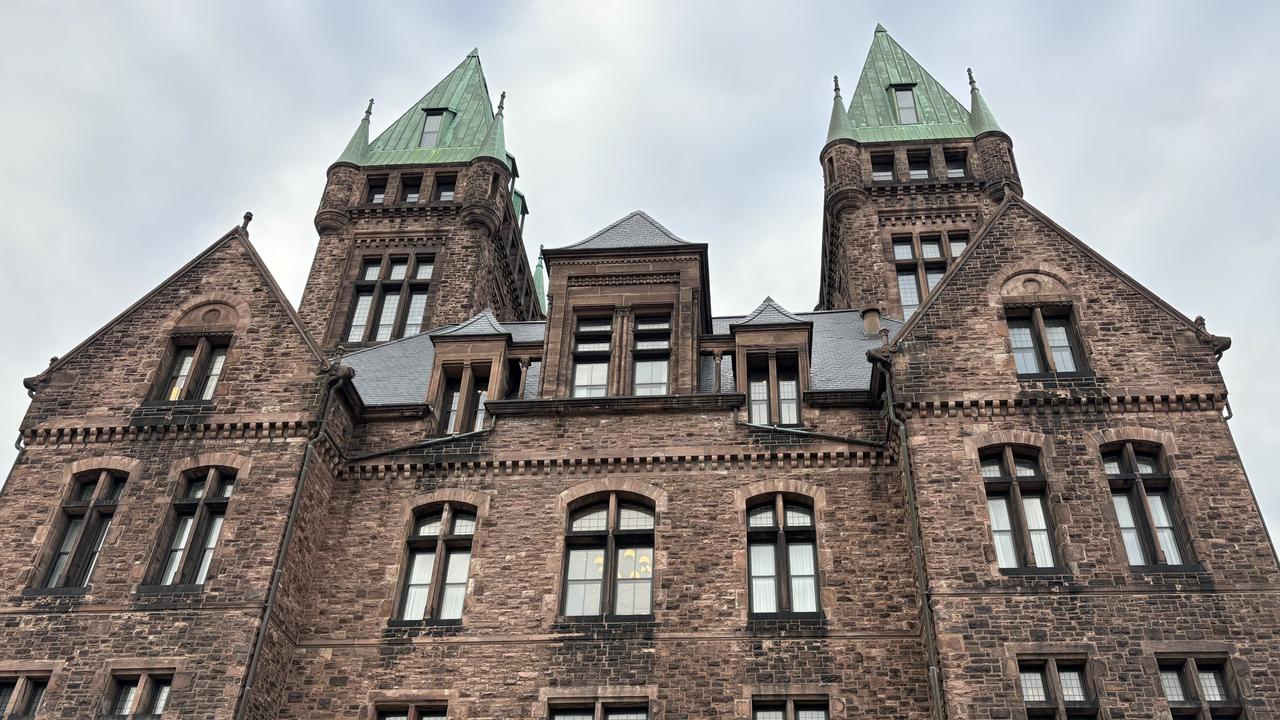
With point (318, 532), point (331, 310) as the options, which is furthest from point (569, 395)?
point (331, 310)

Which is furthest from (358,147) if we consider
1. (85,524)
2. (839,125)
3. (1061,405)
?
(1061,405)

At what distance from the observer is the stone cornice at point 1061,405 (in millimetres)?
19312

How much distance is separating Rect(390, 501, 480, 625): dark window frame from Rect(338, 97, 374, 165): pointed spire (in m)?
21.8

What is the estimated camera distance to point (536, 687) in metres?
18.3

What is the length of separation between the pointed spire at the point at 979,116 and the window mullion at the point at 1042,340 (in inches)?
757

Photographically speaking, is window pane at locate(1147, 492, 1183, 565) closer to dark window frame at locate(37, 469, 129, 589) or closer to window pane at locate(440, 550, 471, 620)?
window pane at locate(440, 550, 471, 620)

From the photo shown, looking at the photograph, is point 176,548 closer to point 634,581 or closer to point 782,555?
point 634,581

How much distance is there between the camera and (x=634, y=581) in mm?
19750

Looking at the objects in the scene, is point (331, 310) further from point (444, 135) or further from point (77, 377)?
point (77, 377)

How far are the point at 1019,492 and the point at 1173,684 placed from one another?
3698mm

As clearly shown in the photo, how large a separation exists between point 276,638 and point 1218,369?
16.9 m

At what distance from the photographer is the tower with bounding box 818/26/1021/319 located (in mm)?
35281

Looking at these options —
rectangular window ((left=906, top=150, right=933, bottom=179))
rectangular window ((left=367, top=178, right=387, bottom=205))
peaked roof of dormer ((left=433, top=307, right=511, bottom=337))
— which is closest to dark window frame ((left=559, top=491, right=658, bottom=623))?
peaked roof of dormer ((left=433, top=307, right=511, bottom=337))

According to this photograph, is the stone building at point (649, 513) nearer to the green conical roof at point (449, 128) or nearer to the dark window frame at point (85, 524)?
the dark window frame at point (85, 524)
